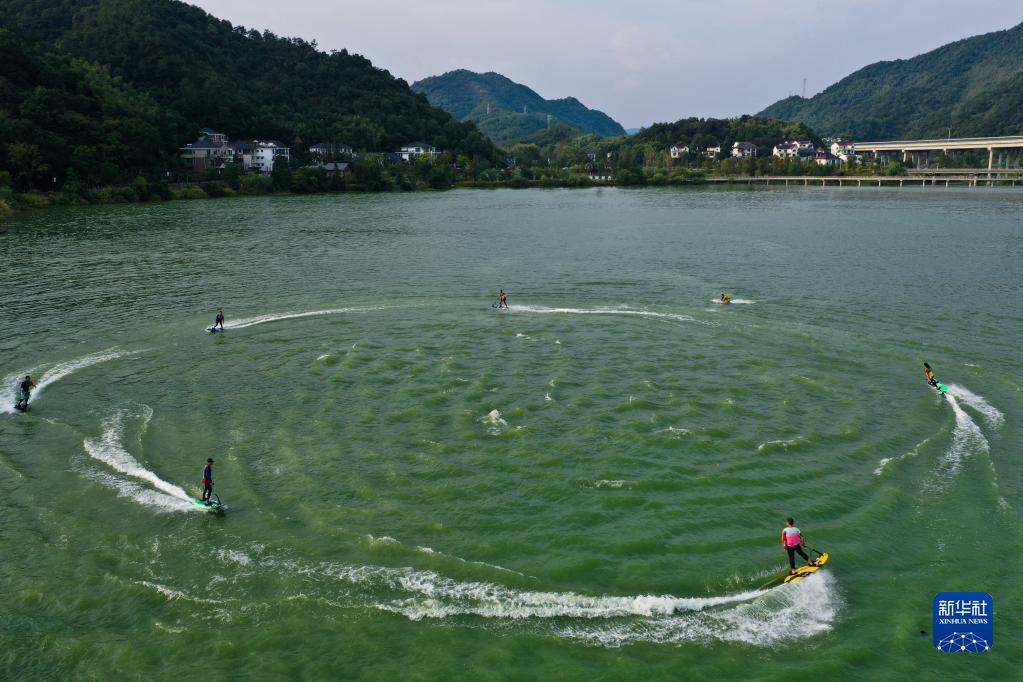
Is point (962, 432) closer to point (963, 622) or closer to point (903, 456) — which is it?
point (903, 456)

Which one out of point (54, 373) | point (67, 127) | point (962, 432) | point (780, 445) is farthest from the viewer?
point (67, 127)

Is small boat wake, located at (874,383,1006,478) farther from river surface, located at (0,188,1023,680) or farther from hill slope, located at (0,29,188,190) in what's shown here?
hill slope, located at (0,29,188,190)

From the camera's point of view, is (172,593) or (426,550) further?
(426,550)

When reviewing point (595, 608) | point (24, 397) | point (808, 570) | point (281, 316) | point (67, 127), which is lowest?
point (595, 608)

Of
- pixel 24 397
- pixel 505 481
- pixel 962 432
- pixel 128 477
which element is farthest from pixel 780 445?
pixel 24 397

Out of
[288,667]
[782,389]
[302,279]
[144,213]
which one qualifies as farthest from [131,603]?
[144,213]

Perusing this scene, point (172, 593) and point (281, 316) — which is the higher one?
point (281, 316)
